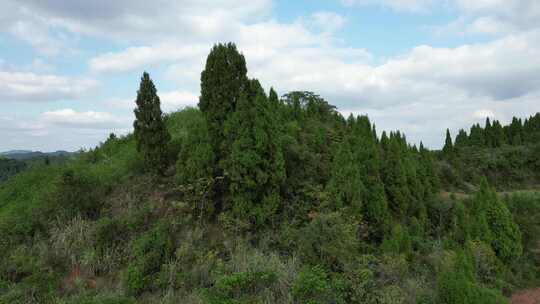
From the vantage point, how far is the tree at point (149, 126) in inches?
287

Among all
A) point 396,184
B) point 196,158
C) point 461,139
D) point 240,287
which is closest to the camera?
point 240,287

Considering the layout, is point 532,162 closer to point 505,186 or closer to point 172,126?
point 505,186

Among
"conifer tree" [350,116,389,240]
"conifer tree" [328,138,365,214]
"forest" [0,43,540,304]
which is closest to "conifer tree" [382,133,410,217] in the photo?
"conifer tree" [350,116,389,240]

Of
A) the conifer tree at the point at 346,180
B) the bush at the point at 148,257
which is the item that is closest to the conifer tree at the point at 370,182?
the conifer tree at the point at 346,180

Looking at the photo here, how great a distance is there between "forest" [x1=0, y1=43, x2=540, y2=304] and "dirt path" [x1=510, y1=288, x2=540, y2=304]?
Answer: 1961mm

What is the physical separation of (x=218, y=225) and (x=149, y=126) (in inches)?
110

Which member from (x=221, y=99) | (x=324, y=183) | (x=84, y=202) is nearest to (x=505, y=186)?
(x=324, y=183)

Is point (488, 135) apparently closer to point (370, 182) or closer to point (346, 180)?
point (370, 182)

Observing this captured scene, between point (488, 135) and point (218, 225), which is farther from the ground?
point (488, 135)

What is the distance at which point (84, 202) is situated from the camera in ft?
22.6

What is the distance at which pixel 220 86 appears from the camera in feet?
23.4

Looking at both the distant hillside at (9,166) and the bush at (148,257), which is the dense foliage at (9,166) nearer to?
the distant hillside at (9,166)

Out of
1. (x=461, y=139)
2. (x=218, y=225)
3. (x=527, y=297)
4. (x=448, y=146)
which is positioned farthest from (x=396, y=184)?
(x=461, y=139)

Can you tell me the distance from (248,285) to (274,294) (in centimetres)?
45
